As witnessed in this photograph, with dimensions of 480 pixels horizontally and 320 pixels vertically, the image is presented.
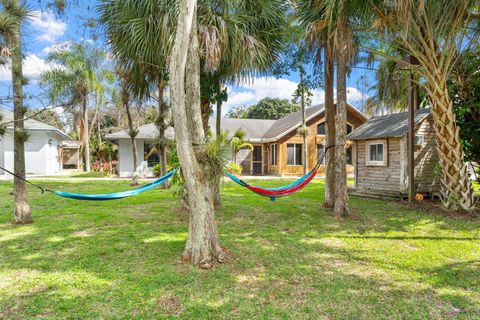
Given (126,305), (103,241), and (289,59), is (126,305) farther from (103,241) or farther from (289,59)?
(289,59)

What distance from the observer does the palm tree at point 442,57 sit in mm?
6754

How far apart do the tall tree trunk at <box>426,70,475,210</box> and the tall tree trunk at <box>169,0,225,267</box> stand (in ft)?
19.7

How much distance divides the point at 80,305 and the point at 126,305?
436mm

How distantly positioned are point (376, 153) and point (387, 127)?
94 centimetres

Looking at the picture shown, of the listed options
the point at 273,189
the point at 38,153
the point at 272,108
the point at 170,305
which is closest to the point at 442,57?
the point at 273,189

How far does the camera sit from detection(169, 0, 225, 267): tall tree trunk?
12.5ft

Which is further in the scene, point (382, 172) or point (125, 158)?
point (125, 158)

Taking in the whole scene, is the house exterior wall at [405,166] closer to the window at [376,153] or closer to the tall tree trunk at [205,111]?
the window at [376,153]

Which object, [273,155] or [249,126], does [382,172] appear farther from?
[249,126]

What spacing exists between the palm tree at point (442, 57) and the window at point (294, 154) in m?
11.8

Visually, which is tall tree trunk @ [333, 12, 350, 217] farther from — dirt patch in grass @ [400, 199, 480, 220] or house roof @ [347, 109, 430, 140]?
house roof @ [347, 109, 430, 140]

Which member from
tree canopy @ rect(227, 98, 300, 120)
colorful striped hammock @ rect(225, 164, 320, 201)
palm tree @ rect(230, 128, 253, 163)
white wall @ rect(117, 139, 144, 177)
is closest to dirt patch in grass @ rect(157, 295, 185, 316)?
palm tree @ rect(230, 128, 253, 163)

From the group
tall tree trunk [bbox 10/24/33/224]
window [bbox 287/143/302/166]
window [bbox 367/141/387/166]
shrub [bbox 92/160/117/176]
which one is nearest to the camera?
tall tree trunk [bbox 10/24/33/224]

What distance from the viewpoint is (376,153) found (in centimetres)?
1072
